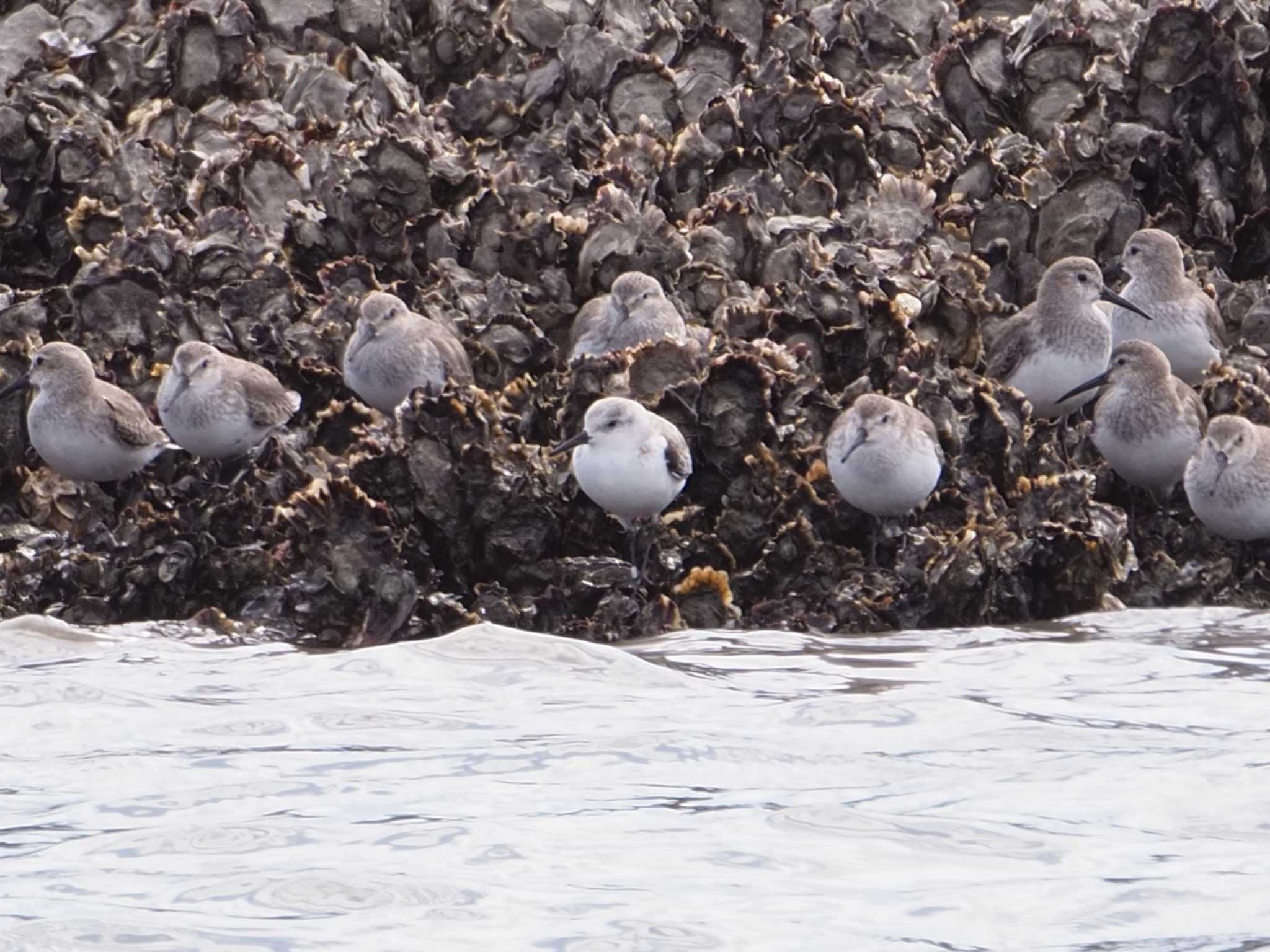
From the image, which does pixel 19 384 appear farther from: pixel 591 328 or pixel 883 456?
pixel 883 456

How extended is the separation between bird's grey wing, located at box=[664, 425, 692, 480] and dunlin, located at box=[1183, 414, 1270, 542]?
2357 millimetres

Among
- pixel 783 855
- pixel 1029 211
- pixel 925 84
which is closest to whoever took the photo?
pixel 783 855

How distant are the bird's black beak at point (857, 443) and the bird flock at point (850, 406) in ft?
0.04

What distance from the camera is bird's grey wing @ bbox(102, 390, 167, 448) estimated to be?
9.03 metres

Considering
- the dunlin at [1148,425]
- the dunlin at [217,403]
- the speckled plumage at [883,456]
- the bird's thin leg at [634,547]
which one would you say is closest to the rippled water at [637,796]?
the bird's thin leg at [634,547]

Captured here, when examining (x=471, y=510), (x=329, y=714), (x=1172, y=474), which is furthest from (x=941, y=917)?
(x=1172, y=474)

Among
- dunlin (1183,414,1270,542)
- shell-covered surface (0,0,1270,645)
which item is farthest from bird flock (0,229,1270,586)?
shell-covered surface (0,0,1270,645)

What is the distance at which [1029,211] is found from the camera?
10922 mm

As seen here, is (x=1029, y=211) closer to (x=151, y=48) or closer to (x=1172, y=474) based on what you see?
(x=1172, y=474)

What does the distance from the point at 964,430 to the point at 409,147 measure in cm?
390

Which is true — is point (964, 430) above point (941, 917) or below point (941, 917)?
above

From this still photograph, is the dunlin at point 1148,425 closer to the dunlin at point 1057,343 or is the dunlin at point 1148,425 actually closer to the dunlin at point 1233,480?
the dunlin at point 1233,480

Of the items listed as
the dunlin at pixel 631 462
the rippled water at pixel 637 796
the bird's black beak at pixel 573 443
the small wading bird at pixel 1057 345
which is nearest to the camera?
the rippled water at pixel 637 796

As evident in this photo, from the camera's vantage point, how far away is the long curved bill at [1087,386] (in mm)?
9445
